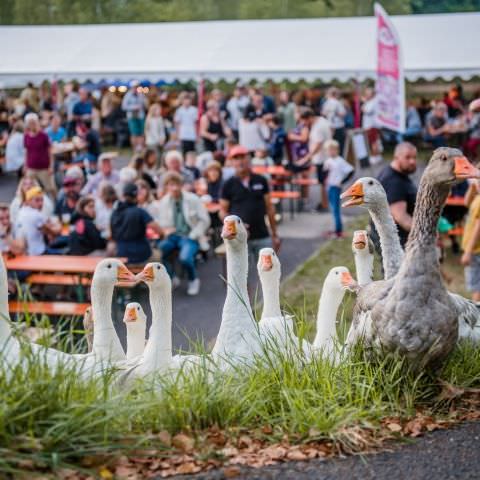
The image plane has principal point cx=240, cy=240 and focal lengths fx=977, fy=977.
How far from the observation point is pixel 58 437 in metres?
4.43

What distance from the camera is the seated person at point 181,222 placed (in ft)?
42.7

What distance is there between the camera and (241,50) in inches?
852

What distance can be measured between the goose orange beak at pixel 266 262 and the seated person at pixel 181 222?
216 inches

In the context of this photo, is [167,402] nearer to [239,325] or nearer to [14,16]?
[239,325]

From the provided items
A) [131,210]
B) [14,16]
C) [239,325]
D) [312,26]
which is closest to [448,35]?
[312,26]

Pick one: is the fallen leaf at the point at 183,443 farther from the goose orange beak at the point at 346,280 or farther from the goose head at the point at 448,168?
the goose orange beak at the point at 346,280

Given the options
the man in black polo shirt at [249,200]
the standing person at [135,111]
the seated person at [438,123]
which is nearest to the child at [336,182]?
the man in black polo shirt at [249,200]

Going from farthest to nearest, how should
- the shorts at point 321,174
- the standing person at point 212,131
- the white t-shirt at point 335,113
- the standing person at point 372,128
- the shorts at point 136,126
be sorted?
the shorts at point 136,126 → the standing person at point 372,128 → the white t-shirt at point 335,113 → the standing person at point 212,131 → the shorts at point 321,174

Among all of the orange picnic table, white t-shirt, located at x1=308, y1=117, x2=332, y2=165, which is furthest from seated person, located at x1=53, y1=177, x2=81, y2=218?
white t-shirt, located at x1=308, y1=117, x2=332, y2=165

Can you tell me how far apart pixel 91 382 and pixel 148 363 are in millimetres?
Answer: 1217

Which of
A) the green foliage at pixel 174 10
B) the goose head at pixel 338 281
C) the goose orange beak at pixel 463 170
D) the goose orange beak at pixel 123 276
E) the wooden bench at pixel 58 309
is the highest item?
the green foliage at pixel 174 10

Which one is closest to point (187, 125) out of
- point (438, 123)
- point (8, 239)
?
point (438, 123)

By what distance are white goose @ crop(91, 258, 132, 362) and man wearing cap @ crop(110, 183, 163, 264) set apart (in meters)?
5.00

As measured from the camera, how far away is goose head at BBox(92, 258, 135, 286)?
6656 mm
